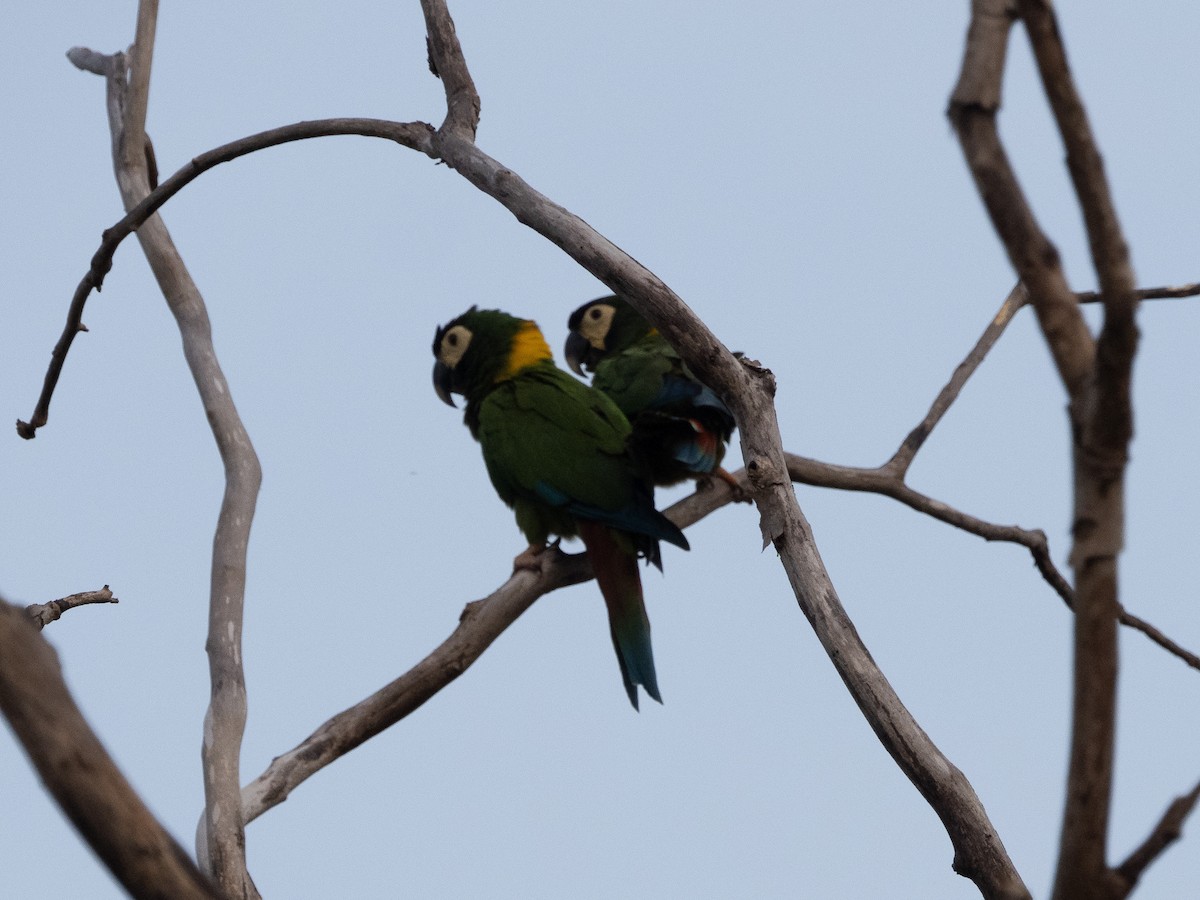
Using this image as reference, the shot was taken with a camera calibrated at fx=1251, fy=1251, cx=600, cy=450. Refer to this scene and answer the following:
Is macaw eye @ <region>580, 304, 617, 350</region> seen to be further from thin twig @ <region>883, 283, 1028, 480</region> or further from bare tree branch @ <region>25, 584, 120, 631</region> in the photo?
bare tree branch @ <region>25, 584, 120, 631</region>

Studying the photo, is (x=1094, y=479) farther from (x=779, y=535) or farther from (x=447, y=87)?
(x=447, y=87)

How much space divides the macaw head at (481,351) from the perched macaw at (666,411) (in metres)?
0.23

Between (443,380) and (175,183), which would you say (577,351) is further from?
(175,183)

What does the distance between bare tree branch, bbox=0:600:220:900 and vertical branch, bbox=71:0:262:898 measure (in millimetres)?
1351

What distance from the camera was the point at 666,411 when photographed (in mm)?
3283

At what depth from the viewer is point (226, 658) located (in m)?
2.50

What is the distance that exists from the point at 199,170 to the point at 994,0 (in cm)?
223

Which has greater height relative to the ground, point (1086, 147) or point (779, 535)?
point (779, 535)

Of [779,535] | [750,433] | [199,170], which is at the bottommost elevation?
[779,535]

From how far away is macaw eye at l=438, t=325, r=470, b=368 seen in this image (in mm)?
3662

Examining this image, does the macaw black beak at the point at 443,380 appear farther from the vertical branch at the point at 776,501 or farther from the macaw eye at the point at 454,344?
the vertical branch at the point at 776,501

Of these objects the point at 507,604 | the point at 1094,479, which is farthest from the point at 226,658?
the point at 1094,479

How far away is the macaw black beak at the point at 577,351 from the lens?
4.14 metres

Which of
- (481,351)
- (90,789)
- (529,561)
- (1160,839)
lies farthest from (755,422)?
(481,351)
